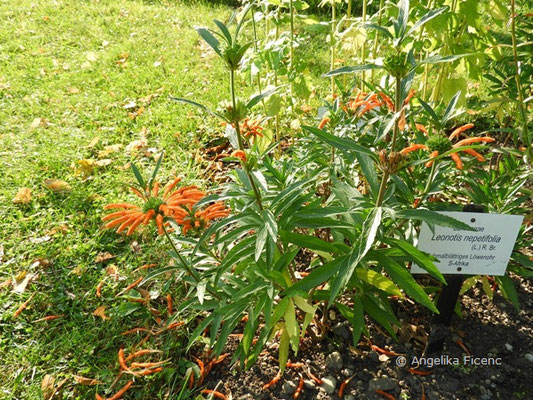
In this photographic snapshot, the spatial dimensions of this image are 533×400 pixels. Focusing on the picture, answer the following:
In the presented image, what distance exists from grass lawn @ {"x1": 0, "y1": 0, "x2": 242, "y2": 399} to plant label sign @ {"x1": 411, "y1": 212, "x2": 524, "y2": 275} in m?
0.97

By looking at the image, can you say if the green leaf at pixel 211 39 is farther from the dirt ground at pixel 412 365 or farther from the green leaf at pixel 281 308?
the dirt ground at pixel 412 365

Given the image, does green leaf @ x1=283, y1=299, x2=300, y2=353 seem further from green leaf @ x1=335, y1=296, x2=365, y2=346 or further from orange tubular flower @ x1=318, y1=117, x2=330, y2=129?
orange tubular flower @ x1=318, y1=117, x2=330, y2=129

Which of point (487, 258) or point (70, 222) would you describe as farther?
point (70, 222)

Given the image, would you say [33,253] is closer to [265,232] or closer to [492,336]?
[265,232]

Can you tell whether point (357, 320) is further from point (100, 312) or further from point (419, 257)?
point (100, 312)

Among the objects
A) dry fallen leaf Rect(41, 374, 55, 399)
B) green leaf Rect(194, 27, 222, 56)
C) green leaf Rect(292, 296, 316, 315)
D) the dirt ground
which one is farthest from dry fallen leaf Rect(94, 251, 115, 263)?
green leaf Rect(194, 27, 222, 56)

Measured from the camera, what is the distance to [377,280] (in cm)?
140

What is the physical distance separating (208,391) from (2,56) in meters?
4.19

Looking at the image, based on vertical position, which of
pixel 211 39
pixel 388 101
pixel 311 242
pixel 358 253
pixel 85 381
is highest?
pixel 211 39

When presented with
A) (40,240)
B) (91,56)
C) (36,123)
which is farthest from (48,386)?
(91,56)

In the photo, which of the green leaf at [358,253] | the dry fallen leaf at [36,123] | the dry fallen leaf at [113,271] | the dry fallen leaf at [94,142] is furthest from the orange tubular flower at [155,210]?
the dry fallen leaf at [36,123]

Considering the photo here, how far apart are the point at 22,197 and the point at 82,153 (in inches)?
21.7

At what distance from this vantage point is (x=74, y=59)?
430 centimetres

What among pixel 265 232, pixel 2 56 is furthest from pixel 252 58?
pixel 2 56
